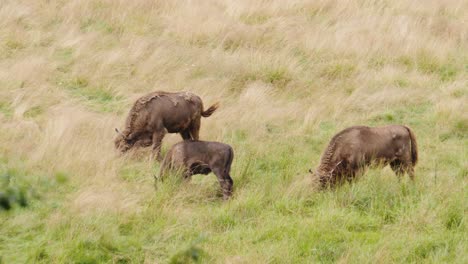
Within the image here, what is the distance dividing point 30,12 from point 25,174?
662 centimetres

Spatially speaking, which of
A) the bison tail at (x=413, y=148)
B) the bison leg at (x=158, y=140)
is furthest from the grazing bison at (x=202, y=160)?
the bison tail at (x=413, y=148)

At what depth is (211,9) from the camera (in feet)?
46.9

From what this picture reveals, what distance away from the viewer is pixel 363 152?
796 cm

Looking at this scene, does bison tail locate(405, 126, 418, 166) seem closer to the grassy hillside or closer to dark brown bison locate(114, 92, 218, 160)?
the grassy hillside

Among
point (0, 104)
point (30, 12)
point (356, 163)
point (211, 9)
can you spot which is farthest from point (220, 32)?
point (356, 163)

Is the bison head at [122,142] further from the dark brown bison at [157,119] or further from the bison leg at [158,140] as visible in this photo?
the bison leg at [158,140]

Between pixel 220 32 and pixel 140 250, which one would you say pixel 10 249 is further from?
pixel 220 32

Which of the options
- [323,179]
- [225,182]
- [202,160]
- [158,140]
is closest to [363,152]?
[323,179]

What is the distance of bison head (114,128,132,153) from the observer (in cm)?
894

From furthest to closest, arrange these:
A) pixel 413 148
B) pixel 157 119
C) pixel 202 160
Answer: pixel 157 119
pixel 413 148
pixel 202 160

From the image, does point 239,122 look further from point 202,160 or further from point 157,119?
point 202,160

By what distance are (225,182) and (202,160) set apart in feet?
1.15

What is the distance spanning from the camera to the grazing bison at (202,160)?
784 cm

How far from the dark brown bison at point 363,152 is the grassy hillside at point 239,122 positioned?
165 millimetres
